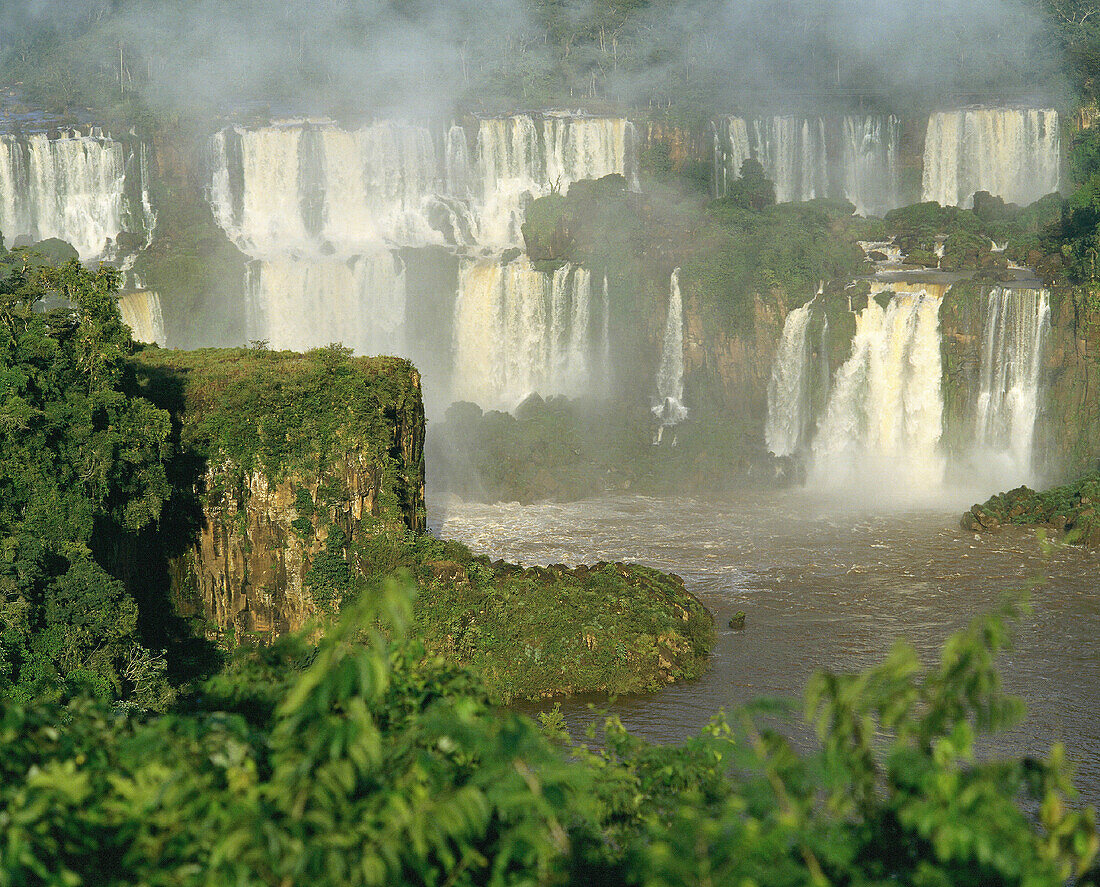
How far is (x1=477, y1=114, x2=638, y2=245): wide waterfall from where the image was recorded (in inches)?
1879

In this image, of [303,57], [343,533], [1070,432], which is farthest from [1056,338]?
[303,57]

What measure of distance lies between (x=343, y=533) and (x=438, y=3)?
1910 inches

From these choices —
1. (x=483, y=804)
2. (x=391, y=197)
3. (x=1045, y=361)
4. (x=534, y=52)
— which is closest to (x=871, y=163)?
(x=1045, y=361)

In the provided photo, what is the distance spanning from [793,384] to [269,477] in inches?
879

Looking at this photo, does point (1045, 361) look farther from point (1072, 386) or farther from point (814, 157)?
point (814, 157)

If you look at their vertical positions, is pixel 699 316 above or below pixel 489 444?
above

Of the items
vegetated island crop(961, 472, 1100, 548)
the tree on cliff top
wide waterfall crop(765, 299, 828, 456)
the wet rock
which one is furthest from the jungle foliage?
wide waterfall crop(765, 299, 828, 456)

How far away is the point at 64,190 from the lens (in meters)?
46.1

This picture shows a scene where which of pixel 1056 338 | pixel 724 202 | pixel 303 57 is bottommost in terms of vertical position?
pixel 1056 338

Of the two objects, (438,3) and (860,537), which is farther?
(438,3)

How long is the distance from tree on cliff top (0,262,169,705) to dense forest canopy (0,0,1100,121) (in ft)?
110

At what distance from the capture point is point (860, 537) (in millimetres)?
31344

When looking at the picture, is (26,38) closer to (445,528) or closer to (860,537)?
(445,528)

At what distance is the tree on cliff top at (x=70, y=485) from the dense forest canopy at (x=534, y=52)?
33.6m
